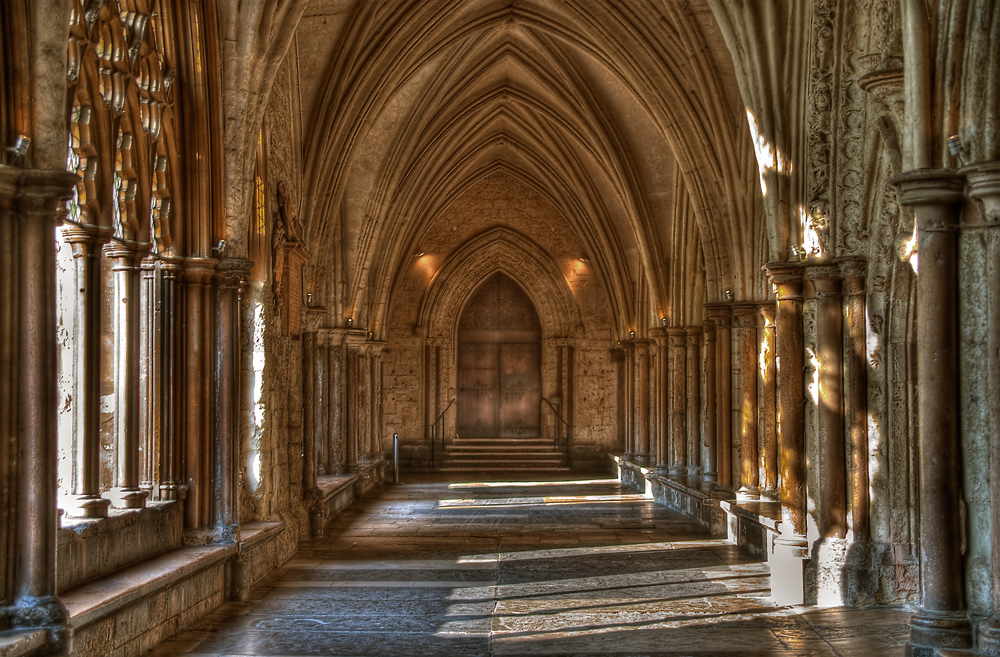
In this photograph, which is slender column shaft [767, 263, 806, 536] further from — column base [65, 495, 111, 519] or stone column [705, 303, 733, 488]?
column base [65, 495, 111, 519]

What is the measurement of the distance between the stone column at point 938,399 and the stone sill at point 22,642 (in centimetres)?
394

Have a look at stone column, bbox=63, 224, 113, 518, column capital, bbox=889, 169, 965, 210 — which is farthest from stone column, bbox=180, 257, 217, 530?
column capital, bbox=889, 169, 965, 210

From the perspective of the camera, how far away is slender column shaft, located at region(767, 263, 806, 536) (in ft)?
26.9

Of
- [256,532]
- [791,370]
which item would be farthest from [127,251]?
[791,370]

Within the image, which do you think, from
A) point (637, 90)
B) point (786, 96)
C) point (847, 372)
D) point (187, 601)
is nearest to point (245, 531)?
point (187, 601)

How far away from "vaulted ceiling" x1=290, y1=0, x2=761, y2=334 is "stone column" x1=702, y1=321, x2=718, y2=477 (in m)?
1.37

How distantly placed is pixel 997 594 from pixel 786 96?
5.02 metres

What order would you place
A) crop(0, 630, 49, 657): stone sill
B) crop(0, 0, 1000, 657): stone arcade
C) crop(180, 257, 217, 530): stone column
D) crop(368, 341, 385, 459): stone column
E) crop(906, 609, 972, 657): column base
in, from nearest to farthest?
1. crop(0, 630, 49, 657): stone sill
2. crop(906, 609, 972, 657): column base
3. crop(0, 0, 1000, 657): stone arcade
4. crop(180, 257, 217, 530): stone column
5. crop(368, 341, 385, 459): stone column

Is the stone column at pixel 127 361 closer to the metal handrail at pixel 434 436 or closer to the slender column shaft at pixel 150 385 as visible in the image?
the slender column shaft at pixel 150 385

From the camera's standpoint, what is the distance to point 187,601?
269 inches

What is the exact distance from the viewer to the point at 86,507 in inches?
243

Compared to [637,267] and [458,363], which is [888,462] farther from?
[458,363]

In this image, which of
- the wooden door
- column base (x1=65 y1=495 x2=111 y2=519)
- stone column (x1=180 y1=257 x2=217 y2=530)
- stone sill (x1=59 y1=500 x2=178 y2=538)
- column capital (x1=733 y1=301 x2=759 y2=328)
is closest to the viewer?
stone sill (x1=59 y1=500 x2=178 y2=538)

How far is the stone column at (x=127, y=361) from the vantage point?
23.0 ft
